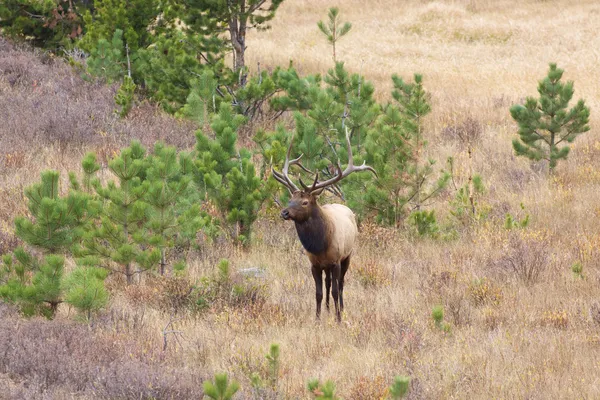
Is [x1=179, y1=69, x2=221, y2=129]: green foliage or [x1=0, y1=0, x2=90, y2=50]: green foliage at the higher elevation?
[x1=0, y1=0, x2=90, y2=50]: green foliage

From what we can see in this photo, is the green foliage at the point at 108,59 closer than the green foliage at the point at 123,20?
Yes

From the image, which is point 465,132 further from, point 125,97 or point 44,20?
point 44,20

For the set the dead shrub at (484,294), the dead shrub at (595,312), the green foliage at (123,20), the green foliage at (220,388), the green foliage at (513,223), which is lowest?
the dead shrub at (484,294)

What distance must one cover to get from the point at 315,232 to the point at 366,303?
108 cm

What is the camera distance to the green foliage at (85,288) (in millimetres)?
6508

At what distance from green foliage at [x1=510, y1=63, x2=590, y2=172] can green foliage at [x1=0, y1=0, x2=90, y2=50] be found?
10.7 metres

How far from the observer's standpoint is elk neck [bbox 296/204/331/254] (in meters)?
7.30

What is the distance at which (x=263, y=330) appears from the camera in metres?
7.09

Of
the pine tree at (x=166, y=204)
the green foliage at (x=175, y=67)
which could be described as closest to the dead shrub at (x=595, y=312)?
the pine tree at (x=166, y=204)

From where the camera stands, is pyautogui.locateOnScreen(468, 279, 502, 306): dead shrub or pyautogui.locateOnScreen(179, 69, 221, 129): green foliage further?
pyautogui.locateOnScreen(179, 69, 221, 129): green foliage

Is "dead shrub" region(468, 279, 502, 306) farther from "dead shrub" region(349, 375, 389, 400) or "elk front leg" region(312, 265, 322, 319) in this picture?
"dead shrub" region(349, 375, 389, 400)

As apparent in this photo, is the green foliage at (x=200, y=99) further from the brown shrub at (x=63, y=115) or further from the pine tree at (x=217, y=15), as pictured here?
the pine tree at (x=217, y=15)

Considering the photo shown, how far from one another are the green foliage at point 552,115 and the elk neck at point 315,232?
19.0 feet

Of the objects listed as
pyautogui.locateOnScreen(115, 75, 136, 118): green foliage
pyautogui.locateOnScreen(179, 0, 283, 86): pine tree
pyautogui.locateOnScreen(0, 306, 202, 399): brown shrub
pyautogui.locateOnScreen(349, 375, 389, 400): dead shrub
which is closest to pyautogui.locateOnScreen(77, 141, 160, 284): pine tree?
pyautogui.locateOnScreen(0, 306, 202, 399): brown shrub
